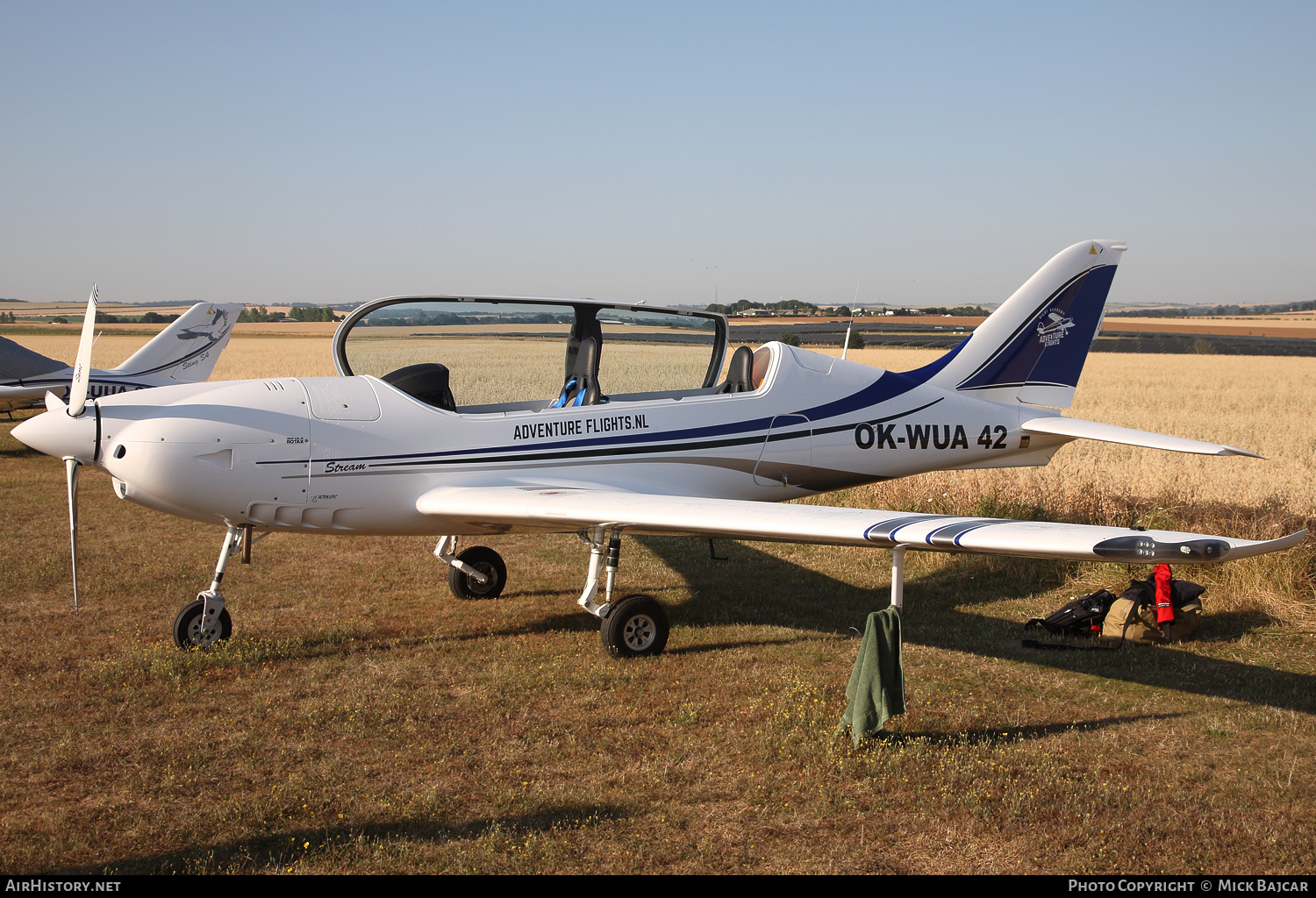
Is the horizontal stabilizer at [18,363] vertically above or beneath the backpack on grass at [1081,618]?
above

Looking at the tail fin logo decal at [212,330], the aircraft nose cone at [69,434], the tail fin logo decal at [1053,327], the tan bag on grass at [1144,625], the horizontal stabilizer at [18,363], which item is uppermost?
the tail fin logo decal at [1053,327]

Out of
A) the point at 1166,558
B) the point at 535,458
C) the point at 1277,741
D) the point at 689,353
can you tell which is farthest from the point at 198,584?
the point at 1277,741

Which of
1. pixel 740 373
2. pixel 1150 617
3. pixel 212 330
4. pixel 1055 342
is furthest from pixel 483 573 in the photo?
pixel 212 330

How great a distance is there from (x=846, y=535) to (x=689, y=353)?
3.20 meters

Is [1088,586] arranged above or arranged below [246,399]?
below

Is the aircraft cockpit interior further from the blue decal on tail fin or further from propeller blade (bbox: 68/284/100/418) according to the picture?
the blue decal on tail fin

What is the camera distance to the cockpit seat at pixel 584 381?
7.30 meters

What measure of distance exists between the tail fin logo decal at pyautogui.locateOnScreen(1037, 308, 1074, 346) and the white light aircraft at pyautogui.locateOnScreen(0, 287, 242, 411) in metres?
16.8

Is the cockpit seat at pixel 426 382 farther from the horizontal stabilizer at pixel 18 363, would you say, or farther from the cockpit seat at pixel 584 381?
the horizontal stabilizer at pixel 18 363

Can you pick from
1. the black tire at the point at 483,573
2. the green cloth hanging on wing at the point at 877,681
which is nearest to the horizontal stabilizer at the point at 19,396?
the black tire at the point at 483,573

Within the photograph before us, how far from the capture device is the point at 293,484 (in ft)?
20.0

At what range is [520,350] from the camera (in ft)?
25.0

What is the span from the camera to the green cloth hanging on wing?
15.9ft
